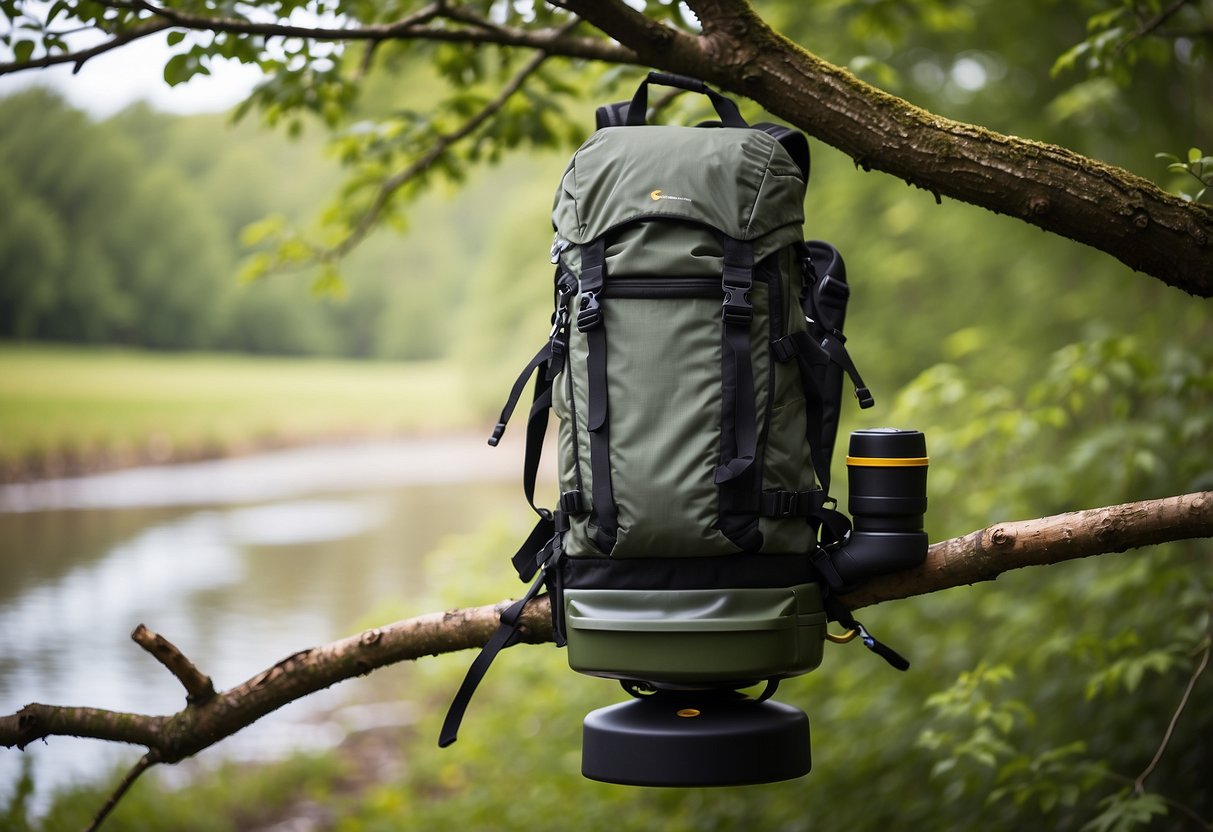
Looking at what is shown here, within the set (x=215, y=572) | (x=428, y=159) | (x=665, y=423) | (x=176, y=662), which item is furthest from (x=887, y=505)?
(x=215, y=572)

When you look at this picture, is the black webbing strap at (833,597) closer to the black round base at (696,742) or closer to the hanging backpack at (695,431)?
the hanging backpack at (695,431)

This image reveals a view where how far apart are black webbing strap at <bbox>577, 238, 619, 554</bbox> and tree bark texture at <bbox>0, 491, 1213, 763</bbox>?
1.03ft

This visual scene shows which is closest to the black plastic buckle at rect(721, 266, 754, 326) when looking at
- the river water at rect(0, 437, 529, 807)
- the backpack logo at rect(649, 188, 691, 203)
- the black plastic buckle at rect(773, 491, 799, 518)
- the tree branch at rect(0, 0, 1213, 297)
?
the backpack logo at rect(649, 188, 691, 203)

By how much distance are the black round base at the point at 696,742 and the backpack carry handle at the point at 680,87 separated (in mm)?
1020

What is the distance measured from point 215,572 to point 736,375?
10.7 meters

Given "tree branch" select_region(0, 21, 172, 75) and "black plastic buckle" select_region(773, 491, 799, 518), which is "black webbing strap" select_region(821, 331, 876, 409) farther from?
"tree branch" select_region(0, 21, 172, 75)

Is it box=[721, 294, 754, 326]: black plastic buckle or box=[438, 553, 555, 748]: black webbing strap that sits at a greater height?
box=[721, 294, 754, 326]: black plastic buckle

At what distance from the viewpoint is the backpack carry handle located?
1.93 meters

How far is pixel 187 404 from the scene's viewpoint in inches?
582

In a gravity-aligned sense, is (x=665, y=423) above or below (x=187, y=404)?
above

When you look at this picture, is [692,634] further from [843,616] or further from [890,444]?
[890,444]

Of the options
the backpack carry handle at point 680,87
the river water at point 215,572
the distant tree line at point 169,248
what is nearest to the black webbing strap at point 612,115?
the backpack carry handle at point 680,87

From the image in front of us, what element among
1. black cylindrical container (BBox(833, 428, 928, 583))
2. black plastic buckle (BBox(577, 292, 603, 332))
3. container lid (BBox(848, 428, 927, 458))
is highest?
black plastic buckle (BBox(577, 292, 603, 332))

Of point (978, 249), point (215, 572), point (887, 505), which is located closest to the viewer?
point (887, 505)
